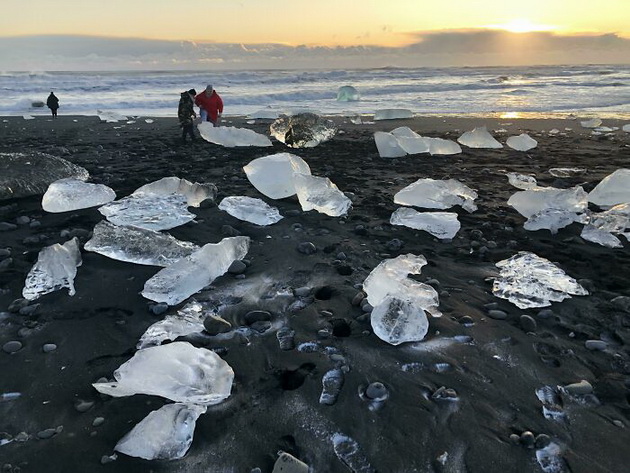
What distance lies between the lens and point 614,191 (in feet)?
16.8

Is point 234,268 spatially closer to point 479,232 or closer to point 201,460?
point 201,460

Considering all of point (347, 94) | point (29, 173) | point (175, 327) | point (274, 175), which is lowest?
point (175, 327)

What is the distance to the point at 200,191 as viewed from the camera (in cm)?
519

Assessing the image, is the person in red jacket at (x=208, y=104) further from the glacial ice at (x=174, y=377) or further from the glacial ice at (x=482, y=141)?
the glacial ice at (x=174, y=377)

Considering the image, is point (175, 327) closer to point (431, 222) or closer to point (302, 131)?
point (431, 222)

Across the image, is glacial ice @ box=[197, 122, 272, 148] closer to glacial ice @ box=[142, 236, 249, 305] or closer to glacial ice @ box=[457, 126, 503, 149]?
glacial ice @ box=[457, 126, 503, 149]

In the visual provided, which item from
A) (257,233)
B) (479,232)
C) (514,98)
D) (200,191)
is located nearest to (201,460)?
(257,233)

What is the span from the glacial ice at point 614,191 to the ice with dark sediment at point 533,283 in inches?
82.4

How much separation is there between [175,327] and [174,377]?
23.7 inches

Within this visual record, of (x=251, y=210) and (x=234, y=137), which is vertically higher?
(x=234, y=137)

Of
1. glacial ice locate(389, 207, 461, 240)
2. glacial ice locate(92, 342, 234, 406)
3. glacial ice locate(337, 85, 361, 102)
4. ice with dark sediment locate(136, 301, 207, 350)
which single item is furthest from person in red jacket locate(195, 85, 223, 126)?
glacial ice locate(337, 85, 361, 102)

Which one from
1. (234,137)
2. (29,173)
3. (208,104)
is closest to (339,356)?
(29,173)

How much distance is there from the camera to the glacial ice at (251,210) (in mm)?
4623

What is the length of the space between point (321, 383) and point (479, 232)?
8.64 feet
